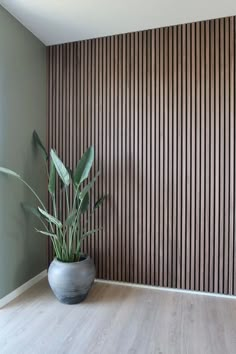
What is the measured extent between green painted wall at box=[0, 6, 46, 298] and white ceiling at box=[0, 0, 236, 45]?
0.64 ft

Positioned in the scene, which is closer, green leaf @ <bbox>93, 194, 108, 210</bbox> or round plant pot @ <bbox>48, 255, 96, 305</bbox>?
round plant pot @ <bbox>48, 255, 96, 305</bbox>

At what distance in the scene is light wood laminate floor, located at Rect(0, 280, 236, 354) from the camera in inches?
82.1

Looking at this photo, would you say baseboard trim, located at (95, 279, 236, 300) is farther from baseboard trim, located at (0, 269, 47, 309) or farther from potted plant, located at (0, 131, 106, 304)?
baseboard trim, located at (0, 269, 47, 309)

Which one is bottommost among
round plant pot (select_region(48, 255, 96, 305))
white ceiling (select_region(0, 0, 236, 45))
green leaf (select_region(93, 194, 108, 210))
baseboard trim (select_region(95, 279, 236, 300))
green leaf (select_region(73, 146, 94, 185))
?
baseboard trim (select_region(95, 279, 236, 300))

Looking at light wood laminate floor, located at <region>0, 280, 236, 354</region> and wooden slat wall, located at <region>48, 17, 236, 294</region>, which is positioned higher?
wooden slat wall, located at <region>48, 17, 236, 294</region>

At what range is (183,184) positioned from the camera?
299cm

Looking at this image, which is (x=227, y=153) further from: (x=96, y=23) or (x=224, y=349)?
(x=96, y=23)

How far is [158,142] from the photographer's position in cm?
305

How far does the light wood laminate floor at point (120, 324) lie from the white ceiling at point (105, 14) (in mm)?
2918

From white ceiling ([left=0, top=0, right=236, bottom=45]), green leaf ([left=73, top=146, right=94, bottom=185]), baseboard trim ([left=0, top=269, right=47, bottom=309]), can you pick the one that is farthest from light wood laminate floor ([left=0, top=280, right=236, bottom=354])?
white ceiling ([left=0, top=0, right=236, bottom=45])

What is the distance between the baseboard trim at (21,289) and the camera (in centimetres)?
272

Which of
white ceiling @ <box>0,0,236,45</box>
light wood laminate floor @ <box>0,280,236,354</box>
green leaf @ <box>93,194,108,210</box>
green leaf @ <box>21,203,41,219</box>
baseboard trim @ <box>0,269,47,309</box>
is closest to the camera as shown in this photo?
light wood laminate floor @ <box>0,280,236,354</box>

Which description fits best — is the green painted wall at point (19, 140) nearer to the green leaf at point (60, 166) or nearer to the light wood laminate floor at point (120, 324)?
the light wood laminate floor at point (120, 324)

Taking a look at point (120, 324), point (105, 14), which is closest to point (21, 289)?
point (120, 324)
